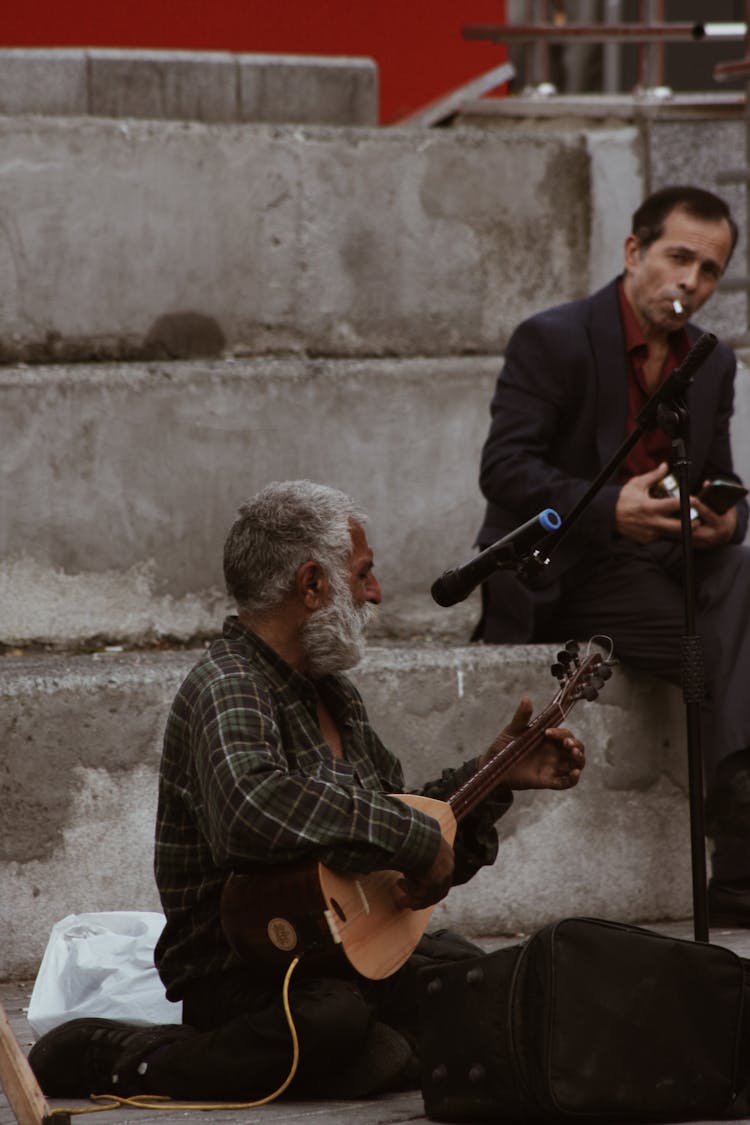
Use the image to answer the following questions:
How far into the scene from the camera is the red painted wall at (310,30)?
670cm

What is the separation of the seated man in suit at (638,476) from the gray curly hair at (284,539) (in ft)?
4.70

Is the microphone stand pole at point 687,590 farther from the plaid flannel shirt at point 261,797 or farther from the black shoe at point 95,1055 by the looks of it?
the black shoe at point 95,1055

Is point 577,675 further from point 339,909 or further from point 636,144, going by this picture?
point 636,144

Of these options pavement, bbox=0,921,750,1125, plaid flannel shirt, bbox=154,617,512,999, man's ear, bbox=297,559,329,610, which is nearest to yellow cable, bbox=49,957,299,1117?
pavement, bbox=0,921,750,1125

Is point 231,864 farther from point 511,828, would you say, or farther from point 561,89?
point 561,89

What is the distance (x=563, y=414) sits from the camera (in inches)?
199

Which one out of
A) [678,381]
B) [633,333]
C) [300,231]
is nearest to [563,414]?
[633,333]

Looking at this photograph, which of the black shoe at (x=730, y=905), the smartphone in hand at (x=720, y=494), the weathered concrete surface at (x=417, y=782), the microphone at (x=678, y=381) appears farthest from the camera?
the black shoe at (x=730, y=905)

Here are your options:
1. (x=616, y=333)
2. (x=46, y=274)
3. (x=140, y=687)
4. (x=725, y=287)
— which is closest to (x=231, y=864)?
(x=140, y=687)

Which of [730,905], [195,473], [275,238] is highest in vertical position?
[275,238]

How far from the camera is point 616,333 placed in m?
5.06

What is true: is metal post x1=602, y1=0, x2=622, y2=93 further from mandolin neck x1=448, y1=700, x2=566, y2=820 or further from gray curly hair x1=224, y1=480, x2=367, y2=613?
mandolin neck x1=448, y1=700, x2=566, y2=820

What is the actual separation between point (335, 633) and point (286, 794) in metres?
0.37

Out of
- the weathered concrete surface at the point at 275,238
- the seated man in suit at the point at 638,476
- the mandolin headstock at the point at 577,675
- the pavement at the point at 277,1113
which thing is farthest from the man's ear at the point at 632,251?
the pavement at the point at 277,1113
